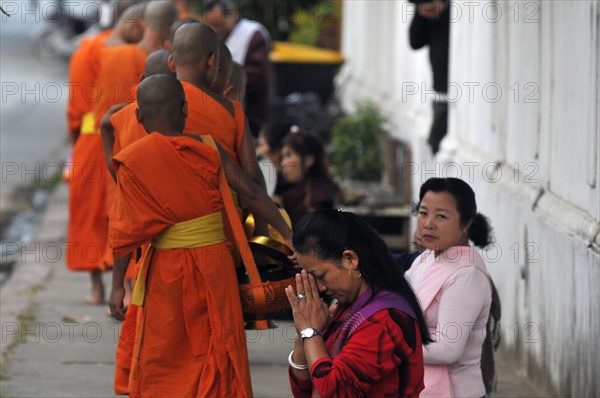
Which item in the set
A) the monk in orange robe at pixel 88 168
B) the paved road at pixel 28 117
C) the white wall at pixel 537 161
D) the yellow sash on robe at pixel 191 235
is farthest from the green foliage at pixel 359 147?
the yellow sash on robe at pixel 191 235

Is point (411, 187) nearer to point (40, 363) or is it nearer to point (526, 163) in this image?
point (526, 163)

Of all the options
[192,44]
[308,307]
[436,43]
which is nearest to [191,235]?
[192,44]

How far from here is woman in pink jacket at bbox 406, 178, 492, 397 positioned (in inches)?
171

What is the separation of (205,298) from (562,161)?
6.60ft

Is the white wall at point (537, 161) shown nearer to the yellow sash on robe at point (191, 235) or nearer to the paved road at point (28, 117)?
the yellow sash on robe at point (191, 235)

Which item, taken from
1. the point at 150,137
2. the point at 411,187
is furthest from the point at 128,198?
the point at 411,187

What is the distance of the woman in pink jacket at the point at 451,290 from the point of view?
435cm

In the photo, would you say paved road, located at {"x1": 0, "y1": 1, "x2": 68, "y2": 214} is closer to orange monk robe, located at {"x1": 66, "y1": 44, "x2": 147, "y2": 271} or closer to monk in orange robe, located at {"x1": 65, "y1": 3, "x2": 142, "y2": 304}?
monk in orange robe, located at {"x1": 65, "y1": 3, "x2": 142, "y2": 304}

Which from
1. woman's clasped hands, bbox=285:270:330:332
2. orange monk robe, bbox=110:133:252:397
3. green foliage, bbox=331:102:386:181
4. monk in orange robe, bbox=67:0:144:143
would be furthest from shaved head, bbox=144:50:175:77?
green foliage, bbox=331:102:386:181

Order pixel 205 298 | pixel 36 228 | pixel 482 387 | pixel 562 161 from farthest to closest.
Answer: pixel 36 228 < pixel 562 161 < pixel 205 298 < pixel 482 387

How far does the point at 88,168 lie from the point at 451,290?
Answer: 14.2ft

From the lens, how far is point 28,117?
22797 millimetres

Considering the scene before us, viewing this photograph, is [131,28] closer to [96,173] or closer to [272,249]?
[96,173]

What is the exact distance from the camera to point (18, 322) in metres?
7.83
